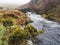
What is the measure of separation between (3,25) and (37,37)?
478 cm

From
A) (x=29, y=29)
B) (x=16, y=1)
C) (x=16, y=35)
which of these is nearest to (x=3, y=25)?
(x=29, y=29)

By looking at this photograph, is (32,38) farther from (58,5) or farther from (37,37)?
A: (58,5)

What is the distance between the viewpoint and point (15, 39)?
18359 millimetres

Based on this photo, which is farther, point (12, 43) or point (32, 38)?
point (32, 38)

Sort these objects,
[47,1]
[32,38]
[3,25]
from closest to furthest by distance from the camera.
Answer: [32,38], [3,25], [47,1]

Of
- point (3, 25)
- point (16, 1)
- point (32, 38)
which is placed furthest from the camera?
point (16, 1)

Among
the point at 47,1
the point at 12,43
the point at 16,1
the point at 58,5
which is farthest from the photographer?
the point at 16,1

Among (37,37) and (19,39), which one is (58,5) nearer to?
(37,37)

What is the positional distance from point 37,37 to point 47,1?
33443 millimetres

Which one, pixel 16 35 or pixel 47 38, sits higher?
pixel 16 35

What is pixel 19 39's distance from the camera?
18.6 metres

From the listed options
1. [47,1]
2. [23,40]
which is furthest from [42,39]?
[47,1]

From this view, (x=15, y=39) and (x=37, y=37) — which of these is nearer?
(x=15, y=39)

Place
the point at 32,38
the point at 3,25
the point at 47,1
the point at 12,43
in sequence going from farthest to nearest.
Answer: the point at 47,1, the point at 3,25, the point at 32,38, the point at 12,43
